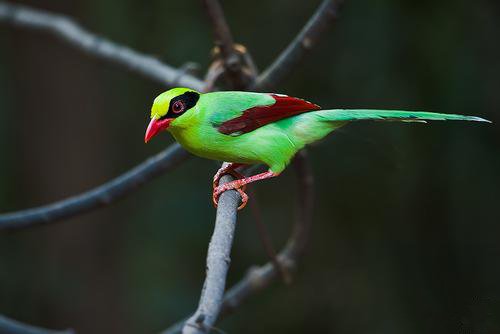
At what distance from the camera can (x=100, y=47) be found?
402cm

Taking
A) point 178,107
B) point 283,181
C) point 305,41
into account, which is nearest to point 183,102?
point 178,107

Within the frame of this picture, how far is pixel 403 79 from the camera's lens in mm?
4742

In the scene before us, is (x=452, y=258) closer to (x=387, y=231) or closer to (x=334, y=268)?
(x=387, y=231)

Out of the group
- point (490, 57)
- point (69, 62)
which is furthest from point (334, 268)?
point (69, 62)

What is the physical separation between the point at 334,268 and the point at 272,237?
54 cm

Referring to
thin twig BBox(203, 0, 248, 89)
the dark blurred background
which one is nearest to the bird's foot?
thin twig BBox(203, 0, 248, 89)

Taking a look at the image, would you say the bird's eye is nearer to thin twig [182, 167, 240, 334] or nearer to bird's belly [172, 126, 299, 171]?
bird's belly [172, 126, 299, 171]

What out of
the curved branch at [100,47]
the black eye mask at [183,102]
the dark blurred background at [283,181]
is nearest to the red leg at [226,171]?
the black eye mask at [183,102]

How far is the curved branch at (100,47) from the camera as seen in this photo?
3477 mm

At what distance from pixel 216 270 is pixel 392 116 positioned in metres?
0.95

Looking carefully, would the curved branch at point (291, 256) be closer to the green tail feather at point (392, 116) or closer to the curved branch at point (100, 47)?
the curved branch at point (100, 47)

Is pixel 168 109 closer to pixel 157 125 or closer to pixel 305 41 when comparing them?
pixel 157 125

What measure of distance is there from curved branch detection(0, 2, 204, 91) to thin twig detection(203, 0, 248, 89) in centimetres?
29

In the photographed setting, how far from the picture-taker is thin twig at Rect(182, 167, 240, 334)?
1.41 m
